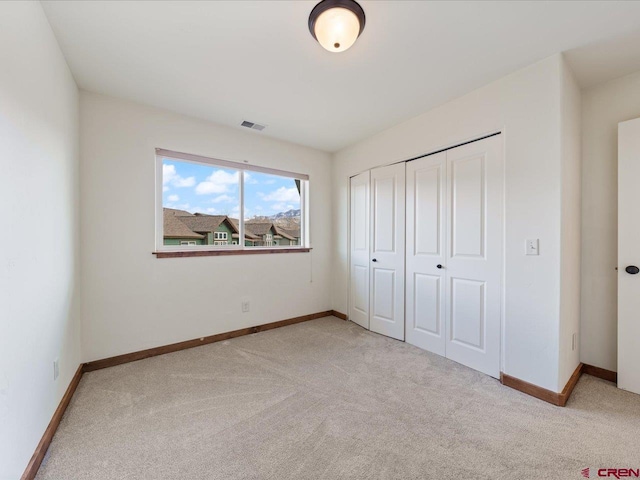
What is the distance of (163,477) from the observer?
4.33 ft

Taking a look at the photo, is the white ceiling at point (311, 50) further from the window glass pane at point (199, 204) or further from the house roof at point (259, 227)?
the house roof at point (259, 227)

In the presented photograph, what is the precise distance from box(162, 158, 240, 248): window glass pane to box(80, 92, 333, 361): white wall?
17cm

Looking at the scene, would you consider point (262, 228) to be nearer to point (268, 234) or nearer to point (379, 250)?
point (268, 234)

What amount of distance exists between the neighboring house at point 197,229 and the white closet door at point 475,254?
2380 millimetres

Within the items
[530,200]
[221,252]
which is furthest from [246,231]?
[530,200]

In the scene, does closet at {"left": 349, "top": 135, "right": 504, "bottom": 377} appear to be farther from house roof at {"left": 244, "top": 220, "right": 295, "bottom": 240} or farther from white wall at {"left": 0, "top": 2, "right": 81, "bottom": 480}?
white wall at {"left": 0, "top": 2, "right": 81, "bottom": 480}

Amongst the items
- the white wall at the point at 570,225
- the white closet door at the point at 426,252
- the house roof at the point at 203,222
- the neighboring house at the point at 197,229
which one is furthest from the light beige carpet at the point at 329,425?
the house roof at the point at 203,222

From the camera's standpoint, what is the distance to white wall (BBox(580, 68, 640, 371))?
2203 mm

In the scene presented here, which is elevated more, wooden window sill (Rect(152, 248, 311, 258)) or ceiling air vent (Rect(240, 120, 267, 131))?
ceiling air vent (Rect(240, 120, 267, 131))

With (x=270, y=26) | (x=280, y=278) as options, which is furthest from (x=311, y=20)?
(x=280, y=278)

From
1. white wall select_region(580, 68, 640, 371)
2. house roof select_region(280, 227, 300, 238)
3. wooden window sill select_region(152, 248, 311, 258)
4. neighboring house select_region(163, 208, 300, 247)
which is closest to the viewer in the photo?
white wall select_region(580, 68, 640, 371)

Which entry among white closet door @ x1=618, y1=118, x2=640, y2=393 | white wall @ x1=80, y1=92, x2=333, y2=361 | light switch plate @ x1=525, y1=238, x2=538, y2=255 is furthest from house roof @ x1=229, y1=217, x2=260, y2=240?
white closet door @ x1=618, y1=118, x2=640, y2=393

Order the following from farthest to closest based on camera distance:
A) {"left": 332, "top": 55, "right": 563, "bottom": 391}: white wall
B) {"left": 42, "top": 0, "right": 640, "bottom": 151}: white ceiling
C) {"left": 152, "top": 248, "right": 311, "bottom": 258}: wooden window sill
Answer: {"left": 152, "top": 248, "right": 311, "bottom": 258}: wooden window sill < {"left": 332, "top": 55, "right": 563, "bottom": 391}: white wall < {"left": 42, "top": 0, "right": 640, "bottom": 151}: white ceiling

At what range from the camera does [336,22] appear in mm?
1471
